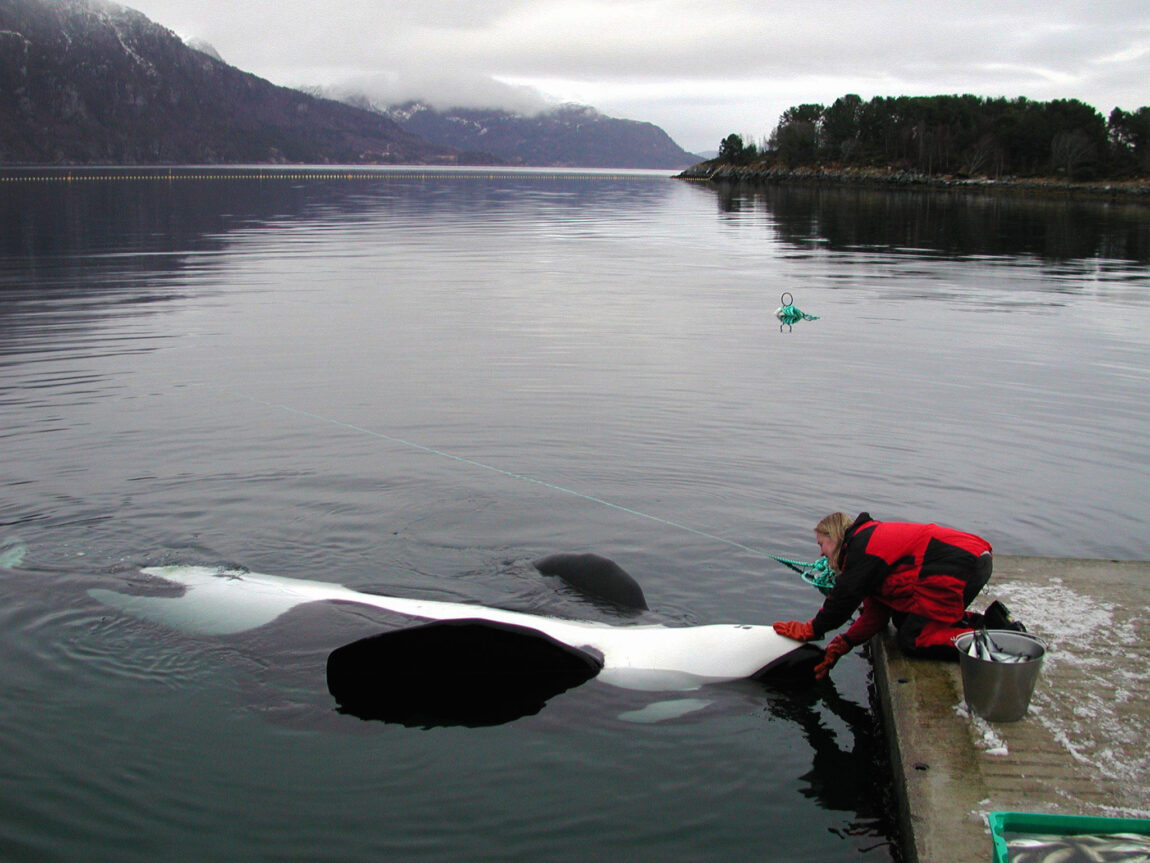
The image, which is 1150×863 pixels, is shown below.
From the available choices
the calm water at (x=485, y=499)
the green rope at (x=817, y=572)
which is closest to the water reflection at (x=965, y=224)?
the calm water at (x=485, y=499)

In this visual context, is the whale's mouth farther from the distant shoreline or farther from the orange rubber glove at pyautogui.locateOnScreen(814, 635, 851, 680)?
the distant shoreline

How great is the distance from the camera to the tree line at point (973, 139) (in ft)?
378

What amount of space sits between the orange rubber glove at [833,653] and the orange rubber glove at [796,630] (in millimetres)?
167

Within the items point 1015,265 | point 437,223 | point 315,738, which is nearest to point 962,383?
point 315,738

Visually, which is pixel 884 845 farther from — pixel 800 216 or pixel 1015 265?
pixel 800 216

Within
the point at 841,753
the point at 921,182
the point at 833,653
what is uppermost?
the point at 921,182

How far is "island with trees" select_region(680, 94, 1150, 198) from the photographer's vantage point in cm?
11425

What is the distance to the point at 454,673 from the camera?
7918 millimetres

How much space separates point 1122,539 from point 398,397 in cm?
1062

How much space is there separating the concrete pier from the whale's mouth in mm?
2466

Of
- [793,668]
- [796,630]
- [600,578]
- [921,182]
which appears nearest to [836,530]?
[796,630]

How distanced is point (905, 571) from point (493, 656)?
3100 mm

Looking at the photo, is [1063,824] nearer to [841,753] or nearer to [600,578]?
[841,753]

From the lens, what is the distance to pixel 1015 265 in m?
38.7
